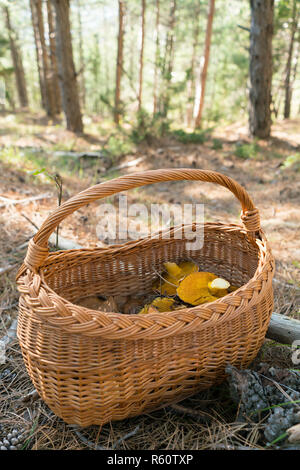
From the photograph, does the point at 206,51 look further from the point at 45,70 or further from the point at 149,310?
the point at 149,310

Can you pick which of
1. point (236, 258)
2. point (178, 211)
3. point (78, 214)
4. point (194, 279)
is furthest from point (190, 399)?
point (178, 211)

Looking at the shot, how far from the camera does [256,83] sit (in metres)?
5.88

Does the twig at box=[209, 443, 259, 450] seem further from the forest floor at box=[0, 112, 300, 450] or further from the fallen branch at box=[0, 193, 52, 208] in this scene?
the fallen branch at box=[0, 193, 52, 208]

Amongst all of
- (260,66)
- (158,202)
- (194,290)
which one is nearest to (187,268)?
(194,290)

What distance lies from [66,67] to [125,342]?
22.9ft

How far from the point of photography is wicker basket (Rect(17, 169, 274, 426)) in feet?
3.48

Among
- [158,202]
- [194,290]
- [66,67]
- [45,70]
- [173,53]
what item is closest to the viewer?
[194,290]

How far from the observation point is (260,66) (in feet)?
18.9

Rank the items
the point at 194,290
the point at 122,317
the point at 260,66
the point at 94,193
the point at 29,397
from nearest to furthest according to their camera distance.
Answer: the point at 122,317 < the point at 94,193 < the point at 29,397 < the point at 194,290 < the point at 260,66

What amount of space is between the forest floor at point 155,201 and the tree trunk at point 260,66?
0.36 metres

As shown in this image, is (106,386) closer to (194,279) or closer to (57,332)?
(57,332)
